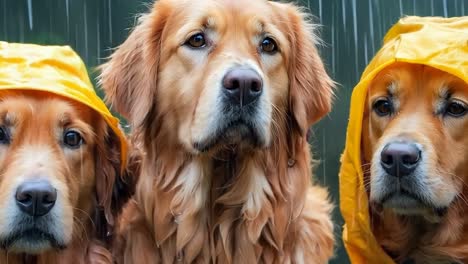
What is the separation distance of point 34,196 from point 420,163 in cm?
223

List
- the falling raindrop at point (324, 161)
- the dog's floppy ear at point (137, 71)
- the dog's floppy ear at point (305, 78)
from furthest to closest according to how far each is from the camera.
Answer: the falling raindrop at point (324, 161) → the dog's floppy ear at point (305, 78) → the dog's floppy ear at point (137, 71)

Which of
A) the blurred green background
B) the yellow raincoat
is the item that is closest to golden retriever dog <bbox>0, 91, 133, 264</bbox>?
the yellow raincoat

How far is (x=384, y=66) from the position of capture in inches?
196

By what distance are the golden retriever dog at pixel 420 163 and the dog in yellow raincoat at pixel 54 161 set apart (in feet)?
5.53

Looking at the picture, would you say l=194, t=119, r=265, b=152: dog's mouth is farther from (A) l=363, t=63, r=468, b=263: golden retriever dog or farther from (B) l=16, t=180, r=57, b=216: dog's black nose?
(B) l=16, t=180, r=57, b=216: dog's black nose

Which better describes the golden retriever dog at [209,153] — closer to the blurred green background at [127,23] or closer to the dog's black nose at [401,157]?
the dog's black nose at [401,157]

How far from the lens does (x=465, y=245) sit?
488cm

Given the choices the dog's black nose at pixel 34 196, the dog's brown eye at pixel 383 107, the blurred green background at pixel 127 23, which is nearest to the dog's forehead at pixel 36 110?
the dog's black nose at pixel 34 196

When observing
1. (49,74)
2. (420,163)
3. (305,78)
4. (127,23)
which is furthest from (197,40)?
(127,23)

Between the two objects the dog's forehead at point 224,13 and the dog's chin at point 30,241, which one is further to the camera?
the dog's forehead at point 224,13

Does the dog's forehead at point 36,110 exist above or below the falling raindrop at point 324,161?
above

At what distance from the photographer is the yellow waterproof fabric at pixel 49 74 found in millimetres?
4805

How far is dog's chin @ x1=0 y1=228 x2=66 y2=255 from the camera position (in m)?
4.57

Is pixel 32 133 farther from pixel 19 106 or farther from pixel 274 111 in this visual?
pixel 274 111
